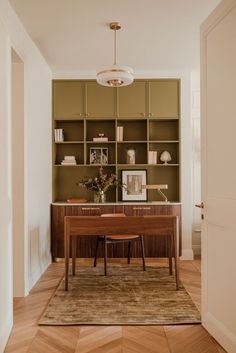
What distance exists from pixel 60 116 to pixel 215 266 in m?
3.49

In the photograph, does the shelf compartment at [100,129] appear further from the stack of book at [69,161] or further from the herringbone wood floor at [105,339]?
the herringbone wood floor at [105,339]

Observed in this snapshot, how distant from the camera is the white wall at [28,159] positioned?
2.75 metres

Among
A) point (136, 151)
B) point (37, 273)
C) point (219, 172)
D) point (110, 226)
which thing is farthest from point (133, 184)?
point (219, 172)

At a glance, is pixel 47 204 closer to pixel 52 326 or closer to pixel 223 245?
pixel 52 326

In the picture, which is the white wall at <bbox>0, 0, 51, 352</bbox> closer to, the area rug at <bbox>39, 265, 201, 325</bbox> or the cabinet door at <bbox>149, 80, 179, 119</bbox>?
the area rug at <bbox>39, 265, 201, 325</bbox>

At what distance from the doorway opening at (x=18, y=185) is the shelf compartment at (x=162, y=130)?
7.89 ft

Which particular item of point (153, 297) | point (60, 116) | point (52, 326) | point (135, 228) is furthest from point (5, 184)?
point (60, 116)

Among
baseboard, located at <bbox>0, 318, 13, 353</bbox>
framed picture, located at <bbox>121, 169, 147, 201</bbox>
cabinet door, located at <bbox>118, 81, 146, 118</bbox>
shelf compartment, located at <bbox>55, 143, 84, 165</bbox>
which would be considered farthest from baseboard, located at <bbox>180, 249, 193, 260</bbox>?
baseboard, located at <bbox>0, 318, 13, 353</bbox>

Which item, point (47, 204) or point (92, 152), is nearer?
point (47, 204)

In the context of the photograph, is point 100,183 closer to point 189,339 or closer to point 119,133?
point 119,133

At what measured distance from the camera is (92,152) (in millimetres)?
5633

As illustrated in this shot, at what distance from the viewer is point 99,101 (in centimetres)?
547

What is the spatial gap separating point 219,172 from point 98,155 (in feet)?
10.2

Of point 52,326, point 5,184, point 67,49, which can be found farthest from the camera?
point 67,49
